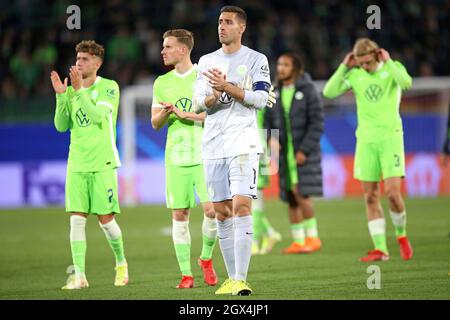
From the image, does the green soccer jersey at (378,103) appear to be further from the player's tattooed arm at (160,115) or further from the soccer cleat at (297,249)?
the player's tattooed arm at (160,115)

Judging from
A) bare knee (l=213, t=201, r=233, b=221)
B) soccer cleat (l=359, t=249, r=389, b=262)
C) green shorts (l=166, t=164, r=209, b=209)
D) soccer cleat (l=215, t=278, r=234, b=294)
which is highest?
green shorts (l=166, t=164, r=209, b=209)

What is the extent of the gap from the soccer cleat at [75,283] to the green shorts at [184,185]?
1.07 metres

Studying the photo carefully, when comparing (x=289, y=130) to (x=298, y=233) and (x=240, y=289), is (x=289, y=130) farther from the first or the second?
(x=240, y=289)

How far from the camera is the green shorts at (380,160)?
37.9ft

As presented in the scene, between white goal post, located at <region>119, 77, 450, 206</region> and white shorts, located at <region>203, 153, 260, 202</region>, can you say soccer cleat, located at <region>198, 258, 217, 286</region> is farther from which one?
white goal post, located at <region>119, 77, 450, 206</region>

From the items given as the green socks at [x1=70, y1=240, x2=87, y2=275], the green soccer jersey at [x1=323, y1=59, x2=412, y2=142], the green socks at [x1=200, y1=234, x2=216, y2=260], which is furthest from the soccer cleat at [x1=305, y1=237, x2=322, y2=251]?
the green socks at [x1=70, y1=240, x2=87, y2=275]

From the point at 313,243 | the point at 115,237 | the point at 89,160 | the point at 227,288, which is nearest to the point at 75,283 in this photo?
the point at 115,237

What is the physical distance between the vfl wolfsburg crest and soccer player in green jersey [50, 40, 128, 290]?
3.19 metres

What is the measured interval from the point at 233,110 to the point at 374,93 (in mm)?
3451

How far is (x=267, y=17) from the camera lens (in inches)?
974

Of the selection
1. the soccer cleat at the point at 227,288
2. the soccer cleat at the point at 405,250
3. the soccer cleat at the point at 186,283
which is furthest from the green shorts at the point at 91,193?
the soccer cleat at the point at 405,250

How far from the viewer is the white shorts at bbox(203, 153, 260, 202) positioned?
27.9 ft

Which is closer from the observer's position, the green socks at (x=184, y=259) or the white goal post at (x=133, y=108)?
the green socks at (x=184, y=259)
